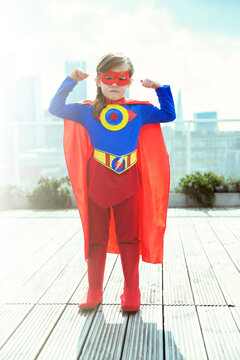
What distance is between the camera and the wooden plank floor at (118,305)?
1.67 m

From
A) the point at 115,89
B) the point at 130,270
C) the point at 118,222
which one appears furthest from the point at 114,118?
the point at 130,270

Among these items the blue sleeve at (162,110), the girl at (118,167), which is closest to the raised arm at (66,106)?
the girl at (118,167)

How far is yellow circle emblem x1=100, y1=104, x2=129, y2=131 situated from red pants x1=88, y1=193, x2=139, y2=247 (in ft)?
1.25

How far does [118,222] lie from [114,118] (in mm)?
551

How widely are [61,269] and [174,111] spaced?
138 cm

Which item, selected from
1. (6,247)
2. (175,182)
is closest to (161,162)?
(6,247)

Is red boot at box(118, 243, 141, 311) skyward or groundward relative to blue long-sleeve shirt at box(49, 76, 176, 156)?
groundward

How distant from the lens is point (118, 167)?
6.52 feet

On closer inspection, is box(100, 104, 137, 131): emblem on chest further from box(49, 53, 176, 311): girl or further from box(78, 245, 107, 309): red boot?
box(78, 245, 107, 309): red boot

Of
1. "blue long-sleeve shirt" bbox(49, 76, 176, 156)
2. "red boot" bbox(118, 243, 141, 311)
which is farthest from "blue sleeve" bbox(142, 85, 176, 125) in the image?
"red boot" bbox(118, 243, 141, 311)

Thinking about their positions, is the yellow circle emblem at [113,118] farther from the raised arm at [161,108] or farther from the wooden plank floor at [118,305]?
the wooden plank floor at [118,305]

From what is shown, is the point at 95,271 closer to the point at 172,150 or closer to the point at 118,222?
the point at 118,222

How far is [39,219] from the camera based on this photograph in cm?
460

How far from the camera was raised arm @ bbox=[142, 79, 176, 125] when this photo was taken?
79.4 inches
